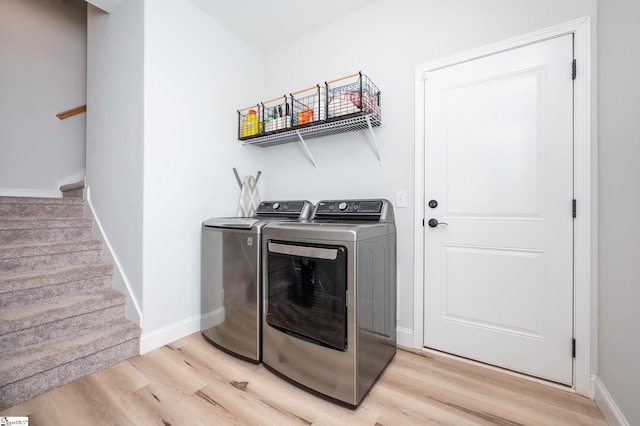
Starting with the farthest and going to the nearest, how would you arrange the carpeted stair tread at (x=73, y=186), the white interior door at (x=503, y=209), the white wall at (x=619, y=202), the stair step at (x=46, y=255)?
1. the carpeted stair tread at (x=73, y=186)
2. the stair step at (x=46, y=255)
3. the white interior door at (x=503, y=209)
4. the white wall at (x=619, y=202)

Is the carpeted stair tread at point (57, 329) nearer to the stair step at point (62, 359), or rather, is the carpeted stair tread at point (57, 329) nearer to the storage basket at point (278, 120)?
the stair step at point (62, 359)

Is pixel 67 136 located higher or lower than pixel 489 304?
higher

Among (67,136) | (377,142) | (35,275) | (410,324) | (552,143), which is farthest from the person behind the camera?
(67,136)

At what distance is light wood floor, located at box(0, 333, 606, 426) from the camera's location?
1218mm

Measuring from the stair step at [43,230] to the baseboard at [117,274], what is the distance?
0.10 m

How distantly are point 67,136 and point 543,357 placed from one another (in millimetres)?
4708

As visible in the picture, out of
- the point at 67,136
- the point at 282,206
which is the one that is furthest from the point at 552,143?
the point at 67,136

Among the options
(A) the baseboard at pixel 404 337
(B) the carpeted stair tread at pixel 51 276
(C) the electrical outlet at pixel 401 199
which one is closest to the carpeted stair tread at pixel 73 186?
(B) the carpeted stair tread at pixel 51 276

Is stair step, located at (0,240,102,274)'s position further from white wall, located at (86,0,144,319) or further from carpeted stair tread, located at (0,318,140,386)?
carpeted stair tread, located at (0,318,140,386)

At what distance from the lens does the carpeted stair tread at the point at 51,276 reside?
1.62 meters

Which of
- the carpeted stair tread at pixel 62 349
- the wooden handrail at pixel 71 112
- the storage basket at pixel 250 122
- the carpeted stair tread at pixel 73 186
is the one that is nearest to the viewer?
the carpeted stair tread at pixel 62 349

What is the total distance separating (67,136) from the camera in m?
3.08

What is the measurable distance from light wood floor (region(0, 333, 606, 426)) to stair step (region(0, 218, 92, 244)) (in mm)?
1204

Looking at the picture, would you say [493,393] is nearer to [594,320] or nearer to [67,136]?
[594,320]
